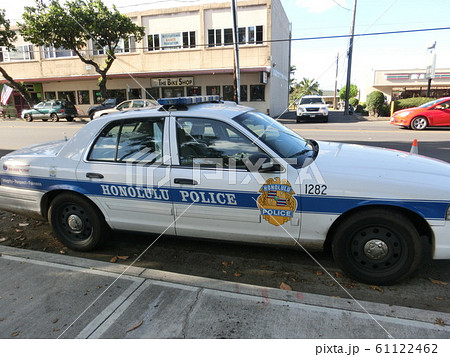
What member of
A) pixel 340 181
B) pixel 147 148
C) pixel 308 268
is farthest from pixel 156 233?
pixel 340 181

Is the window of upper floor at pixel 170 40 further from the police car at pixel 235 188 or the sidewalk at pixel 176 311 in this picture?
the sidewalk at pixel 176 311

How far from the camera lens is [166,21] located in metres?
29.5

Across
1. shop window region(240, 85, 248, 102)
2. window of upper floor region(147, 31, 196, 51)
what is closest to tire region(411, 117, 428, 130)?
shop window region(240, 85, 248, 102)

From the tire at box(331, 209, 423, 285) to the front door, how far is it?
465 millimetres

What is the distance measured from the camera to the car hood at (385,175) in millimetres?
2912

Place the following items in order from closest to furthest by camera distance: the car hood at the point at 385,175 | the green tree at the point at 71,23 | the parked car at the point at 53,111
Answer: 1. the car hood at the point at 385,175
2. the green tree at the point at 71,23
3. the parked car at the point at 53,111

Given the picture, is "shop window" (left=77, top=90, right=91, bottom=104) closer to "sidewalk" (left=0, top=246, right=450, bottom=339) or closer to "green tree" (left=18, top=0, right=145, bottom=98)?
"green tree" (left=18, top=0, right=145, bottom=98)

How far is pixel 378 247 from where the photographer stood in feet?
10.1

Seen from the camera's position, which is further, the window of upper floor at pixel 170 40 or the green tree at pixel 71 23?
the window of upper floor at pixel 170 40

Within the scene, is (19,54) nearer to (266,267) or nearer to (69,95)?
(69,95)

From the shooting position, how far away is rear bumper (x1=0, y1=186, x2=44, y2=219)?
4.12 m

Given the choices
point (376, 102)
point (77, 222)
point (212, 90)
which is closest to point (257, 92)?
point (212, 90)

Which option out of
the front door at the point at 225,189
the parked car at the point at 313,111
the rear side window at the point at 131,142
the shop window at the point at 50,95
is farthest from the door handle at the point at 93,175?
the shop window at the point at 50,95

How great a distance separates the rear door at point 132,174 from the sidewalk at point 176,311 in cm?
60
